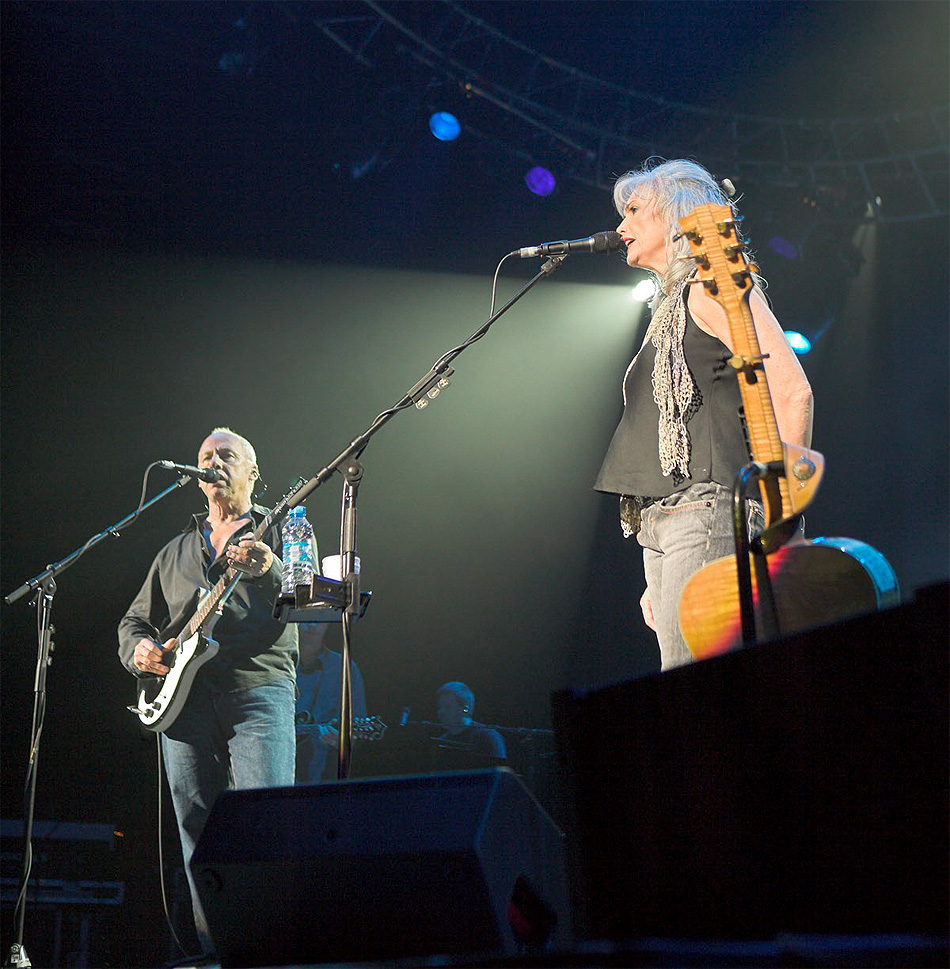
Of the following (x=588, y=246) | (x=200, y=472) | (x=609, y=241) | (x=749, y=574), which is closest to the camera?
(x=749, y=574)

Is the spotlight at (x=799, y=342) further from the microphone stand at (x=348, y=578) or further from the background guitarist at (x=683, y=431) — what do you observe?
the microphone stand at (x=348, y=578)

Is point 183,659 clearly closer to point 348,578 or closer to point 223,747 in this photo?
point 223,747

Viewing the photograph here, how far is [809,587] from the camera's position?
1598mm

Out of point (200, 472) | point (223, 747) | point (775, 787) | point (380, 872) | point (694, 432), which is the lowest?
point (380, 872)

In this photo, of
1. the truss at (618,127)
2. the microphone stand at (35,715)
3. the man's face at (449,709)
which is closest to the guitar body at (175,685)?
the microphone stand at (35,715)

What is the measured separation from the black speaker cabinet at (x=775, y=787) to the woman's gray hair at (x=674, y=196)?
1506mm

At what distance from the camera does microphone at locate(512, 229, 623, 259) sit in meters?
2.62

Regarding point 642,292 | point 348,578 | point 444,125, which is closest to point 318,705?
point 348,578

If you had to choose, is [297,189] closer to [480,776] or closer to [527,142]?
[527,142]

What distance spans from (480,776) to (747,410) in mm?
869

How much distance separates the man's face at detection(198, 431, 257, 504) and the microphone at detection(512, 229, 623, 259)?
194cm

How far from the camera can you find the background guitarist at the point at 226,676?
3.54 meters

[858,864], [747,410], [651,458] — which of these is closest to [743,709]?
[858,864]

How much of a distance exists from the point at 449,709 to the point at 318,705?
3.08 ft
